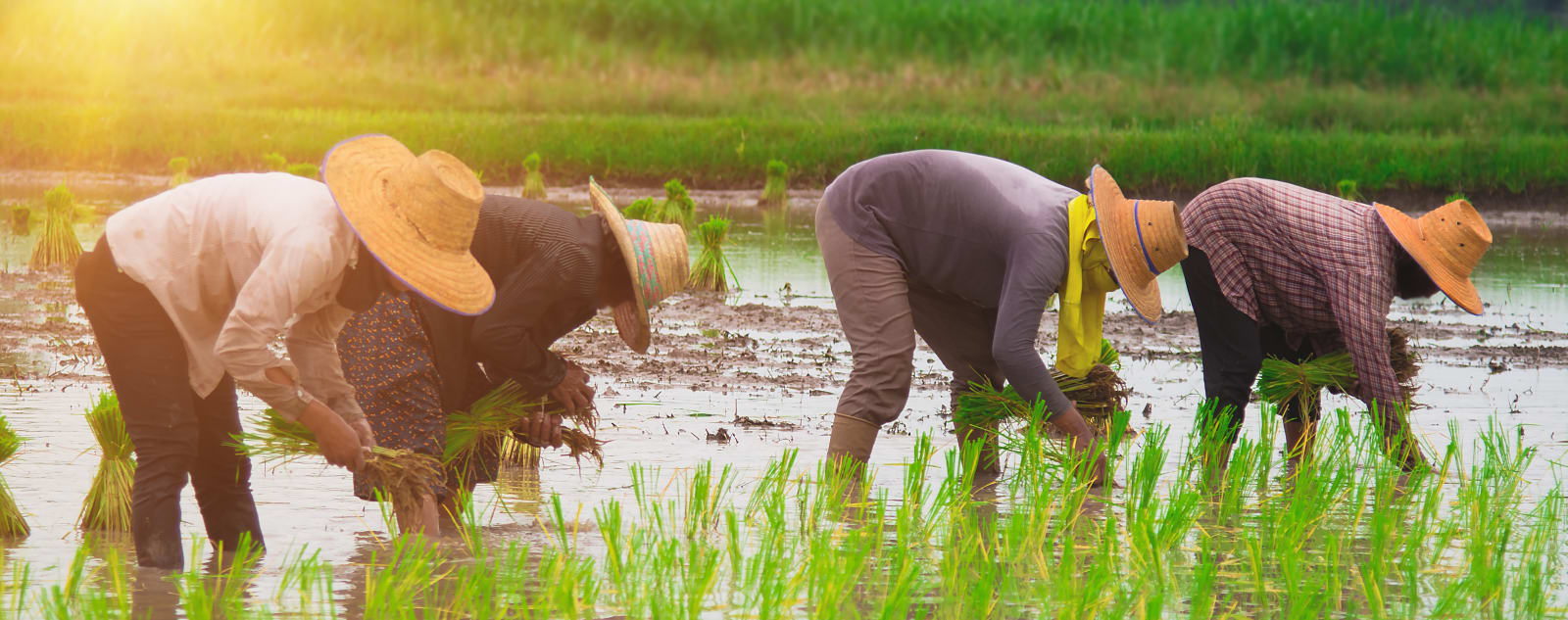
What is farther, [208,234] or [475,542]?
[475,542]

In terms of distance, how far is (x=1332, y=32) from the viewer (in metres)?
27.1

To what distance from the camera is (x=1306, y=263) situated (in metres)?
5.23

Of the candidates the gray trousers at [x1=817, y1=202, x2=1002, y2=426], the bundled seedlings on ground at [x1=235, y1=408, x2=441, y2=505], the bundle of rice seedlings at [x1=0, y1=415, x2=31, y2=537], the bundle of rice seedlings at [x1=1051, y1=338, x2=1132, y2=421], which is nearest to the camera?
the bundled seedlings on ground at [x1=235, y1=408, x2=441, y2=505]

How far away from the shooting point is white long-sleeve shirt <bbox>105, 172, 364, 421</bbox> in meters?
3.44

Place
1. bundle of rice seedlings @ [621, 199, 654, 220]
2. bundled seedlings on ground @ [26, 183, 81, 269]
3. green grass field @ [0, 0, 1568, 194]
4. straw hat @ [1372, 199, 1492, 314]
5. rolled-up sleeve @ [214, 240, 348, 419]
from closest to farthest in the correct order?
rolled-up sleeve @ [214, 240, 348, 419] → straw hat @ [1372, 199, 1492, 314] → bundle of rice seedlings @ [621, 199, 654, 220] → bundled seedlings on ground @ [26, 183, 81, 269] → green grass field @ [0, 0, 1568, 194]

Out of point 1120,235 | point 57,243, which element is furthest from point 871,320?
point 57,243

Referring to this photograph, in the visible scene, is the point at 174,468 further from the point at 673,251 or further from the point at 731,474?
the point at 731,474

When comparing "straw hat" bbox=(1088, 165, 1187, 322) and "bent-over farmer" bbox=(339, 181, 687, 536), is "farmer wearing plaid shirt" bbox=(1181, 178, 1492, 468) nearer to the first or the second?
"straw hat" bbox=(1088, 165, 1187, 322)

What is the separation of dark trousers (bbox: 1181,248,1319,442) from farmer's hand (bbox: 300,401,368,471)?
9.00ft

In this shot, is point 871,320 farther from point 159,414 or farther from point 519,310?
point 159,414

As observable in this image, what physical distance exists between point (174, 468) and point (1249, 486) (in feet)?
10.6

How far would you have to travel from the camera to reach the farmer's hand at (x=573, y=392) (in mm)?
4586

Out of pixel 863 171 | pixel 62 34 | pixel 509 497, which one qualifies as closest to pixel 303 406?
pixel 509 497

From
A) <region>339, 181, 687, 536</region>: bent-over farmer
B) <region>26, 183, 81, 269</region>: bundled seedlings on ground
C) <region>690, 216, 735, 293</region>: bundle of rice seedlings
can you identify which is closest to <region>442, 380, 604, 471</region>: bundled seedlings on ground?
<region>339, 181, 687, 536</region>: bent-over farmer
